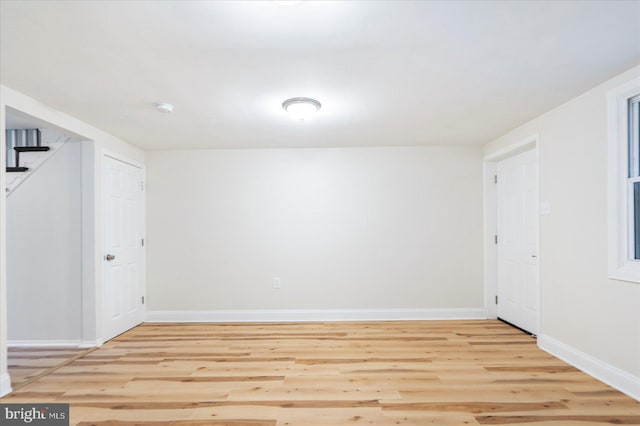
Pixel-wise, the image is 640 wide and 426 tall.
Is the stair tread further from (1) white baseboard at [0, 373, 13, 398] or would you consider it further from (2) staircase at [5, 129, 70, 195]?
(1) white baseboard at [0, 373, 13, 398]

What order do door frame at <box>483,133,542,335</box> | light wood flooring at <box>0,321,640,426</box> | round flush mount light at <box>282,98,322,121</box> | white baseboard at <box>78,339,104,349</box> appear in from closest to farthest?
light wood flooring at <box>0,321,640,426</box>, round flush mount light at <box>282,98,322,121</box>, white baseboard at <box>78,339,104,349</box>, door frame at <box>483,133,542,335</box>

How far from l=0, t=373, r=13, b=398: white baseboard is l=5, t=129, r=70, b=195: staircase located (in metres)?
2.00

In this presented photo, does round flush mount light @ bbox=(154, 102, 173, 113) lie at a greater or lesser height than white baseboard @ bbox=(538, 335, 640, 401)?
greater

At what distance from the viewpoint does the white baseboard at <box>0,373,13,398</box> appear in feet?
7.77

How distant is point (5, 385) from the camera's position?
2.40 meters

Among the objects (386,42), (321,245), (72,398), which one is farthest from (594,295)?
(72,398)

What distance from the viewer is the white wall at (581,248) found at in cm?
237

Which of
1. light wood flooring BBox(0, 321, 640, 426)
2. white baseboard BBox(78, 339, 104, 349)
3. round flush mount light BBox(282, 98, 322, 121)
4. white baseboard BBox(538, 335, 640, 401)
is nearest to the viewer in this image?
light wood flooring BBox(0, 321, 640, 426)

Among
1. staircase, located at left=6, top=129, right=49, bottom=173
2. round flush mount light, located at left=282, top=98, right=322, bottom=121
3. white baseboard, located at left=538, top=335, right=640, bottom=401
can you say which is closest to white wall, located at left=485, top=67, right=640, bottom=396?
white baseboard, located at left=538, top=335, right=640, bottom=401

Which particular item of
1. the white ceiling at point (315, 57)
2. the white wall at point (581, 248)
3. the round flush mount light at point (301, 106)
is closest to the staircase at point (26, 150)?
the white ceiling at point (315, 57)

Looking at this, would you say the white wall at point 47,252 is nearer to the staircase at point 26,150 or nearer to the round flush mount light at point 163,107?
the staircase at point 26,150

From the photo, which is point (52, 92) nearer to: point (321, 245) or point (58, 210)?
point (58, 210)

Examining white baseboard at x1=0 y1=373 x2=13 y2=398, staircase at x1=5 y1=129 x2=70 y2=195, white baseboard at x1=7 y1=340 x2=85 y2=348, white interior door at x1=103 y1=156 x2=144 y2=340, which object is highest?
staircase at x1=5 y1=129 x2=70 y2=195

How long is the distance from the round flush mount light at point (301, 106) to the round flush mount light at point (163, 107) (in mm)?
979
